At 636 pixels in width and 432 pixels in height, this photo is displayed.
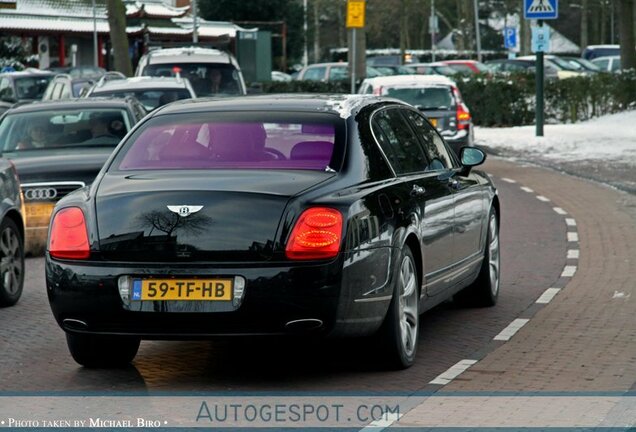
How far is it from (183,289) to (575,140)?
82.0 ft

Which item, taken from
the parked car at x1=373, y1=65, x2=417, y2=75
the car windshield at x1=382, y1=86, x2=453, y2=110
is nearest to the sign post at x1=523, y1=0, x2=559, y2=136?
the car windshield at x1=382, y1=86, x2=453, y2=110

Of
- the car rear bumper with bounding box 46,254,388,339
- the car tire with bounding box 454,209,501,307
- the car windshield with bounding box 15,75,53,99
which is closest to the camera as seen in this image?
the car rear bumper with bounding box 46,254,388,339

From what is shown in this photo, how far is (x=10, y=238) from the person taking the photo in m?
11.6

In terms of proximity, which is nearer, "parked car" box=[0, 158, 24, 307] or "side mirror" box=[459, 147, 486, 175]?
"side mirror" box=[459, 147, 486, 175]

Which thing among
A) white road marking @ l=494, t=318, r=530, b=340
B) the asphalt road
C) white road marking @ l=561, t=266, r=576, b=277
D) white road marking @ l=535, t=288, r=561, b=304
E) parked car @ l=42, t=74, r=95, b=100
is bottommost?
white road marking @ l=561, t=266, r=576, b=277

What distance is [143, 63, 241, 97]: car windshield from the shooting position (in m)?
30.7

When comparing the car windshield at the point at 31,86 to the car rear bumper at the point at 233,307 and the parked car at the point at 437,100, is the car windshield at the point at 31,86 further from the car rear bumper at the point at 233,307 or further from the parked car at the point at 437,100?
the car rear bumper at the point at 233,307

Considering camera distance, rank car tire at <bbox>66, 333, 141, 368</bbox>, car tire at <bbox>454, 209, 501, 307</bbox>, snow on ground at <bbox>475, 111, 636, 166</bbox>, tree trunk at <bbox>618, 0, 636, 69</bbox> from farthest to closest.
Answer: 1. tree trunk at <bbox>618, 0, 636, 69</bbox>
2. snow on ground at <bbox>475, 111, 636, 166</bbox>
3. car tire at <bbox>454, 209, 501, 307</bbox>
4. car tire at <bbox>66, 333, 141, 368</bbox>

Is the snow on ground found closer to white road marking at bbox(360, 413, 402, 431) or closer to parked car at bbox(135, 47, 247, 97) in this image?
parked car at bbox(135, 47, 247, 97)

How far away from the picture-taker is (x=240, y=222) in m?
7.65

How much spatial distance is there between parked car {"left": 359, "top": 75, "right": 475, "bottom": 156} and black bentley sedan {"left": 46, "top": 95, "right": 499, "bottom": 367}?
16.1m

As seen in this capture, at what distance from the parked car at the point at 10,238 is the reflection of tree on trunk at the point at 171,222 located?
3762mm

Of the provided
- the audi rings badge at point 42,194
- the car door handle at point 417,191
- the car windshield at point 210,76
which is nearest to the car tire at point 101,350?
the car door handle at point 417,191

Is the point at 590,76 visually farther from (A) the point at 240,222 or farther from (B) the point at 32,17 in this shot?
(B) the point at 32,17
